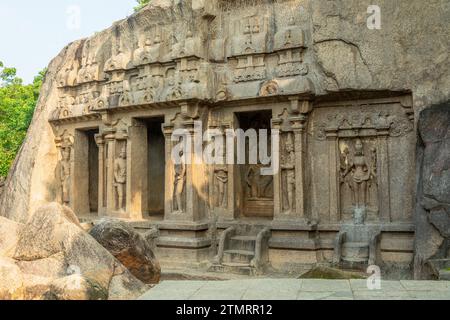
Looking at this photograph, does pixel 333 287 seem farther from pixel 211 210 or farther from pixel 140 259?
pixel 211 210

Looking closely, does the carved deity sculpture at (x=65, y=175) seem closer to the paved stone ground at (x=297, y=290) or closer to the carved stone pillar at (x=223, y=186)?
the carved stone pillar at (x=223, y=186)

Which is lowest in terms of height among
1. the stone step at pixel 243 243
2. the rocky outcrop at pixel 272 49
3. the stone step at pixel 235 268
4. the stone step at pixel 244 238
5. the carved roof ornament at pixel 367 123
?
the stone step at pixel 235 268

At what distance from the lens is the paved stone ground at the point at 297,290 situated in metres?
4.54

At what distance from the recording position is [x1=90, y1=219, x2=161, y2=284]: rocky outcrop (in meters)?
6.45

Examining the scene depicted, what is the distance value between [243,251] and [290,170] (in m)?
2.00

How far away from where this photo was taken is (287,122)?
34.8 feet

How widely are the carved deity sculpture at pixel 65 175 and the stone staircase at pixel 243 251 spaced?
19.4 feet

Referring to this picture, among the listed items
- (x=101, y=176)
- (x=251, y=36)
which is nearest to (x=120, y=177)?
(x=101, y=176)

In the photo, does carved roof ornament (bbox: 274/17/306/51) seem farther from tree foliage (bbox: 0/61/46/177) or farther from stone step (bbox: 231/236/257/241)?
tree foliage (bbox: 0/61/46/177)

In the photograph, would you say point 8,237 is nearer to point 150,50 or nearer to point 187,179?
point 187,179

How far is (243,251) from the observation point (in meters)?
10.6

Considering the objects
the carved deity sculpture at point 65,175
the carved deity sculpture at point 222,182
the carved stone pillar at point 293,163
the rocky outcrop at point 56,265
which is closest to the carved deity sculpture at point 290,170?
the carved stone pillar at point 293,163

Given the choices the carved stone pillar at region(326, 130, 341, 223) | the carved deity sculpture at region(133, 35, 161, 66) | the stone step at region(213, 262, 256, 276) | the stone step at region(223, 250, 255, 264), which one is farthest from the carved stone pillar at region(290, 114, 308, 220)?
the carved deity sculpture at region(133, 35, 161, 66)

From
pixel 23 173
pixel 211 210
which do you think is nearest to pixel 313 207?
pixel 211 210
